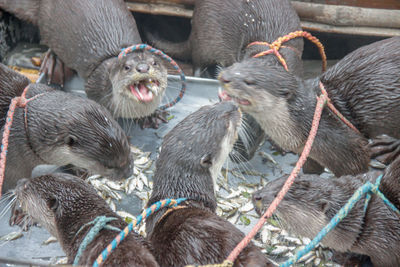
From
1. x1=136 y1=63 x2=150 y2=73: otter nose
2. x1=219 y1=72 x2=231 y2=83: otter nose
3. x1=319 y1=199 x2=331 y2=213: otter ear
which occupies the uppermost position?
x1=219 y1=72 x2=231 y2=83: otter nose

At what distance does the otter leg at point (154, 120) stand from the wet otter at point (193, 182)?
1.06 m

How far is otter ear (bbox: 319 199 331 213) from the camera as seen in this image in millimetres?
1906

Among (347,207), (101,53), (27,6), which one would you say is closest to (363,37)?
(101,53)

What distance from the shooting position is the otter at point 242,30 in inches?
117

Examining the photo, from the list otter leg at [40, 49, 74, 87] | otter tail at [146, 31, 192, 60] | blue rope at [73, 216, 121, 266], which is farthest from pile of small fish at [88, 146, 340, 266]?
otter tail at [146, 31, 192, 60]

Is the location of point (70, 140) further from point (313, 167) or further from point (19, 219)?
point (313, 167)

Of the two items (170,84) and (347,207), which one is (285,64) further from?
(347,207)

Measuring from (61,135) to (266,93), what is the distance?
1.03m

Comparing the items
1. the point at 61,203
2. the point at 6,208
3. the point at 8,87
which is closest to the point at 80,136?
the point at 61,203

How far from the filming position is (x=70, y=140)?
222 centimetres

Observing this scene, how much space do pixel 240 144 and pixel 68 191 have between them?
1.18m

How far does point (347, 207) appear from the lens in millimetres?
1677

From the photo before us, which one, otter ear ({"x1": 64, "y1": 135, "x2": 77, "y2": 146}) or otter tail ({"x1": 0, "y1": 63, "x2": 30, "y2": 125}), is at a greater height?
otter tail ({"x1": 0, "y1": 63, "x2": 30, "y2": 125})

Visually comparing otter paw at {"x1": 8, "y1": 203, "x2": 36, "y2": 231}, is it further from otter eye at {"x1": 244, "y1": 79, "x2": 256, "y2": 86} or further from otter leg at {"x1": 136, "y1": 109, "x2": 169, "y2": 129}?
otter eye at {"x1": 244, "y1": 79, "x2": 256, "y2": 86}
